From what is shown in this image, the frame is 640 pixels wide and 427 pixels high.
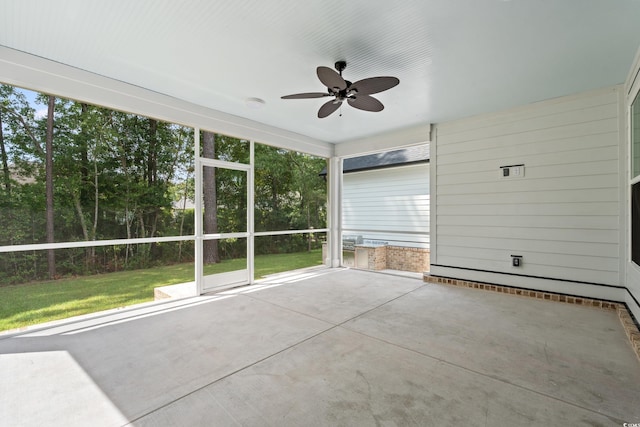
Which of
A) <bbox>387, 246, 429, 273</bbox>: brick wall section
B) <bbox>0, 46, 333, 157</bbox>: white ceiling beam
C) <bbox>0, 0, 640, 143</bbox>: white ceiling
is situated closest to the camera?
<bbox>0, 0, 640, 143</bbox>: white ceiling

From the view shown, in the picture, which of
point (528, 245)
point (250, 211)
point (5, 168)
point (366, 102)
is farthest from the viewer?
point (250, 211)

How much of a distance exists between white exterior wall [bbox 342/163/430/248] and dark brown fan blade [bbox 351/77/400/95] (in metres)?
3.87

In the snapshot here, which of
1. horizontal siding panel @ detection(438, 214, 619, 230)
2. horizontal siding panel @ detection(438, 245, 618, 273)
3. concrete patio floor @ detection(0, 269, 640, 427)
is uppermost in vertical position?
horizontal siding panel @ detection(438, 214, 619, 230)

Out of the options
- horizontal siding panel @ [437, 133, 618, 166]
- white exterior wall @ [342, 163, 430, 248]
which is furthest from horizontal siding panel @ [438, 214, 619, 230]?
white exterior wall @ [342, 163, 430, 248]

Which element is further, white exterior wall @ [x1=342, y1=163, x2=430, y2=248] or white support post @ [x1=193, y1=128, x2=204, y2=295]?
white exterior wall @ [x1=342, y1=163, x2=430, y2=248]

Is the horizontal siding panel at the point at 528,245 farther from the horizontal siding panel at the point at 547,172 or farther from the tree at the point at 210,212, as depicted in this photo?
the tree at the point at 210,212

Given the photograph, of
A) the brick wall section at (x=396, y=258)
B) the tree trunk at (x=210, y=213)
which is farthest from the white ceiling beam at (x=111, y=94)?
the brick wall section at (x=396, y=258)

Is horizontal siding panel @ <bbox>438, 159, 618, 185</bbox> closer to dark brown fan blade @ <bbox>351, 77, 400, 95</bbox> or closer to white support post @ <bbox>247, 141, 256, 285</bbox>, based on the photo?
dark brown fan blade @ <bbox>351, 77, 400, 95</bbox>

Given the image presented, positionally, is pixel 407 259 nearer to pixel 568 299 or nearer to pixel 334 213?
pixel 334 213

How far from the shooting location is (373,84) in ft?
8.93

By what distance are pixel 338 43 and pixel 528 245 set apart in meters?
3.85

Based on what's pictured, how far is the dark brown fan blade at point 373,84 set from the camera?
262 cm

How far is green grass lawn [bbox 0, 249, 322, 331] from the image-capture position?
14.2 ft

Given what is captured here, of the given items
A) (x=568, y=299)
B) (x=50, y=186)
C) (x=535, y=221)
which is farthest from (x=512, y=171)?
(x=50, y=186)
